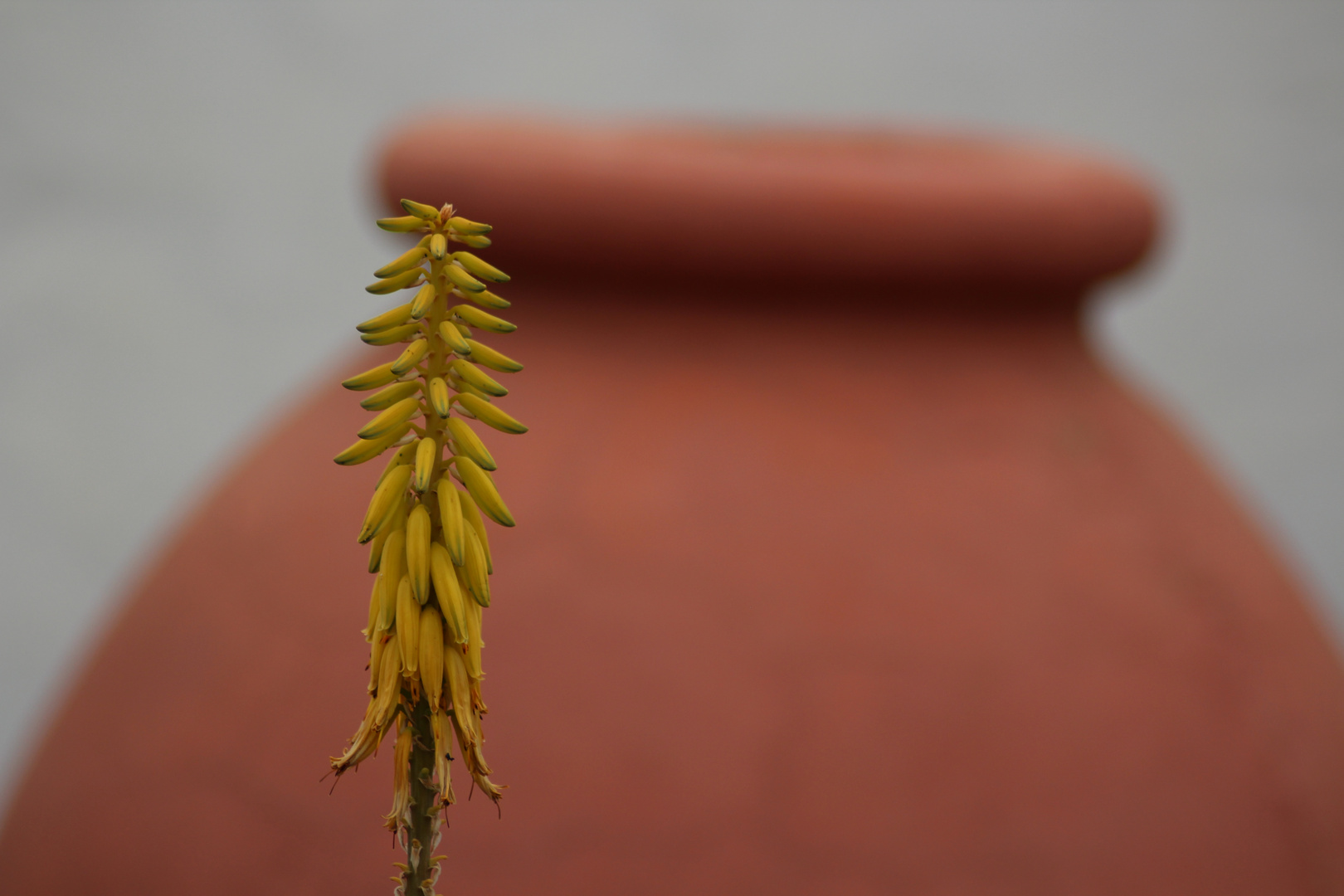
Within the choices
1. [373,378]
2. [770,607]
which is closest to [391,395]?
[373,378]

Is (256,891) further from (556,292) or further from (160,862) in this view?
(556,292)

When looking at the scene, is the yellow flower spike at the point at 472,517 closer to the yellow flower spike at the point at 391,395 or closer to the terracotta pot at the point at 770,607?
the yellow flower spike at the point at 391,395

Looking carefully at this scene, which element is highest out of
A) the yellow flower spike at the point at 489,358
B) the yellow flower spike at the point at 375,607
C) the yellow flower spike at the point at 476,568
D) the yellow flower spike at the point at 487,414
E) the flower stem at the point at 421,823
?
the yellow flower spike at the point at 489,358

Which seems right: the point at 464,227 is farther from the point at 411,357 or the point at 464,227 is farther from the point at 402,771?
the point at 402,771

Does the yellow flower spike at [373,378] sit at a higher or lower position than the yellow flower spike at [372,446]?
higher

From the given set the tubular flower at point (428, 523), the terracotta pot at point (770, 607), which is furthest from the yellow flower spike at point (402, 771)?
the terracotta pot at point (770, 607)

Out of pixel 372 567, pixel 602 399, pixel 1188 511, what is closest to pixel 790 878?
pixel 602 399

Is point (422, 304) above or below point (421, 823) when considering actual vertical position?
above

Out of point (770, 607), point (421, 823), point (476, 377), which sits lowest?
point (421, 823)
